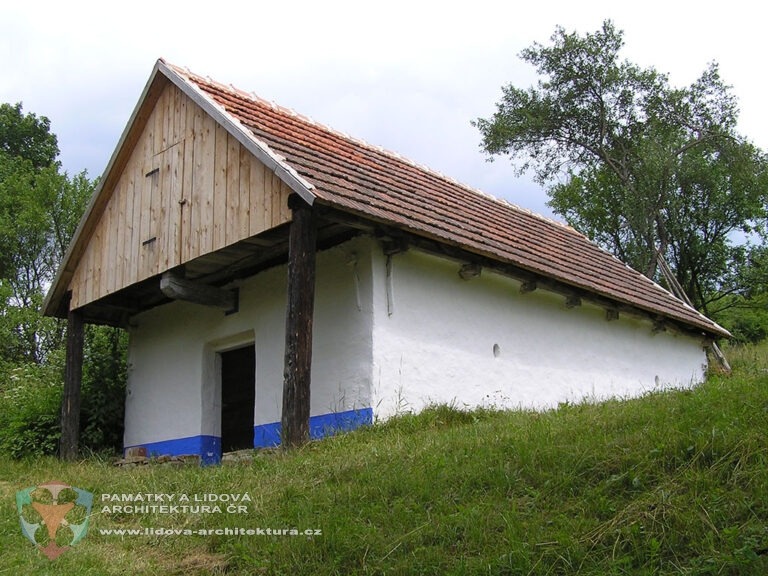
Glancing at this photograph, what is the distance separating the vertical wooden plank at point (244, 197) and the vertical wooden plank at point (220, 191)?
0.31 meters

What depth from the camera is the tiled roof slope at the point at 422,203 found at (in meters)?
9.20

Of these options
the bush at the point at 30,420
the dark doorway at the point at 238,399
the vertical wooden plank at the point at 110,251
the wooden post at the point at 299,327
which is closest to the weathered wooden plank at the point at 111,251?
the vertical wooden plank at the point at 110,251

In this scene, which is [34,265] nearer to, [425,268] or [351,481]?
[425,268]

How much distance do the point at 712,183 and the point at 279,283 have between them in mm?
17603

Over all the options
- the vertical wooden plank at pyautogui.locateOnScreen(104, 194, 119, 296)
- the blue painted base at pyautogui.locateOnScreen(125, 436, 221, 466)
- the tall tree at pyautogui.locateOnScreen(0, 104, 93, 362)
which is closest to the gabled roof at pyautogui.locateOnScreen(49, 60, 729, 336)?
the vertical wooden plank at pyautogui.locateOnScreen(104, 194, 119, 296)

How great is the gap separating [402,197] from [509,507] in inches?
219

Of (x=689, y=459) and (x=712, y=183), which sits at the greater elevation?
(x=712, y=183)

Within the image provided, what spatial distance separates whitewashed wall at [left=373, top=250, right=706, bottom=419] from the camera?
9.38 meters

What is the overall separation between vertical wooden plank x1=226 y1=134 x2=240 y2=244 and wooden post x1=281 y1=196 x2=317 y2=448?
3.76ft

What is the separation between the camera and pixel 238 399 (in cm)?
1172

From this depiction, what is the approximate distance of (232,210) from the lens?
9562 millimetres

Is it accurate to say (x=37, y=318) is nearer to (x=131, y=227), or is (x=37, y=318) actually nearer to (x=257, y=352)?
(x=131, y=227)

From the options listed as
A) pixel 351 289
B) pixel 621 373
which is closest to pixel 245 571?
pixel 351 289

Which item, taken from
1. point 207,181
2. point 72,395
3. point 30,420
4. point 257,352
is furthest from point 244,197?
point 30,420
